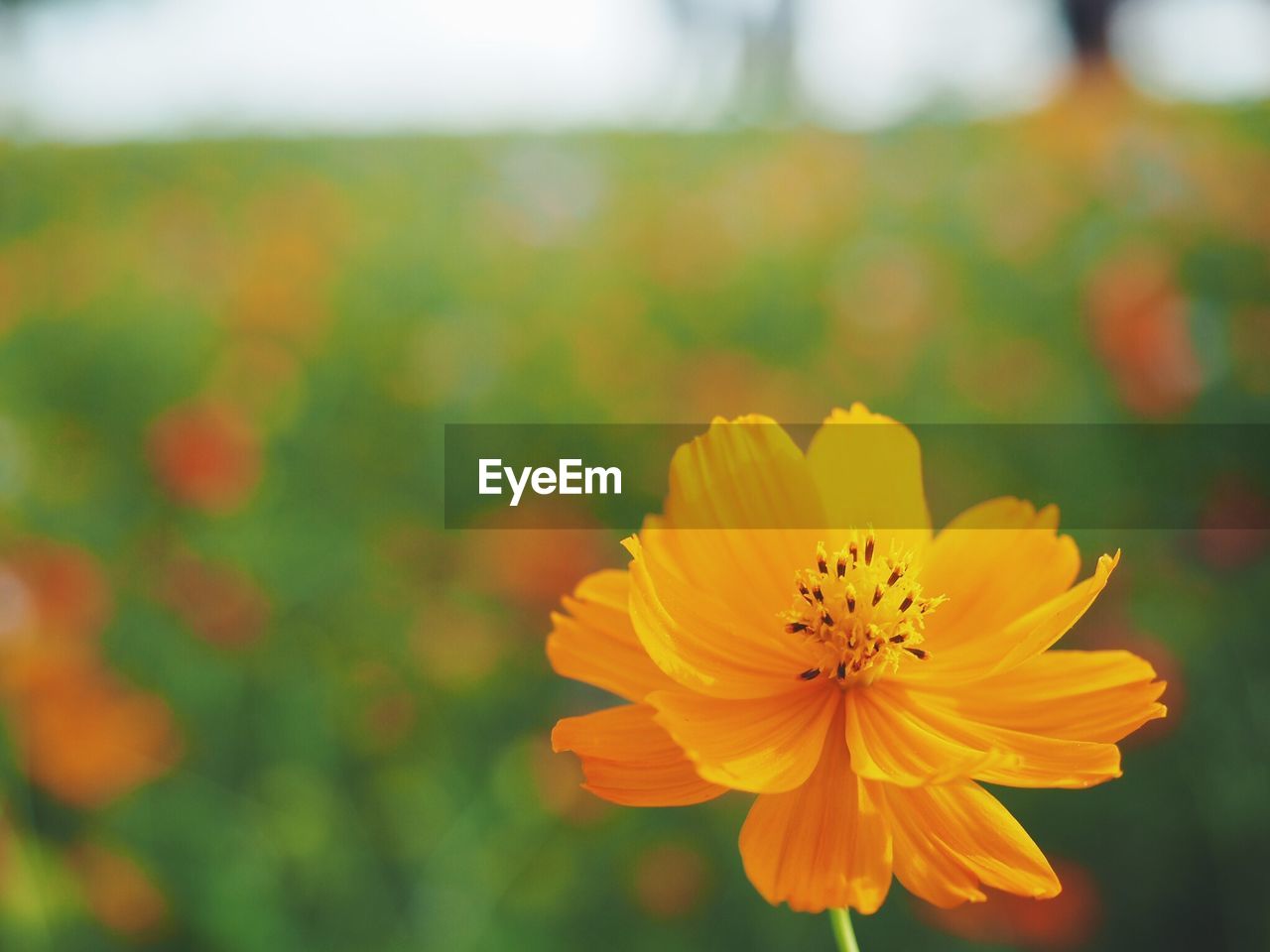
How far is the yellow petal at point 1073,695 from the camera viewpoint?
16.1 inches

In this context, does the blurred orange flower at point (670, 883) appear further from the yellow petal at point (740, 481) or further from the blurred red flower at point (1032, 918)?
the yellow petal at point (740, 481)

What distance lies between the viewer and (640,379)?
1750 millimetres

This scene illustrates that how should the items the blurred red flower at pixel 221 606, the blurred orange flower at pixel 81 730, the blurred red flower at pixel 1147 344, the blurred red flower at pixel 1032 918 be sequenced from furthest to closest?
the blurred red flower at pixel 1147 344
the blurred red flower at pixel 221 606
the blurred orange flower at pixel 81 730
the blurred red flower at pixel 1032 918

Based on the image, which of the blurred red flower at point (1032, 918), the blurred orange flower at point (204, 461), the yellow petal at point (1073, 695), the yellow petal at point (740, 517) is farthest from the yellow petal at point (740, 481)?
the blurred orange flower at point (204, 461)

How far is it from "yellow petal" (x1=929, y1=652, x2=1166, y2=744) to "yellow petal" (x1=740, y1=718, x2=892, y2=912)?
0.24 ft

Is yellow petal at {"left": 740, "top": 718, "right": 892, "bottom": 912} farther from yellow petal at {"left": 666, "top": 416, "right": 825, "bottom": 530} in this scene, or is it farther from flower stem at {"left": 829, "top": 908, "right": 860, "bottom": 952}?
yellow petal at {"left": 666, "top": 416, "right": 825, "bottom": 530}

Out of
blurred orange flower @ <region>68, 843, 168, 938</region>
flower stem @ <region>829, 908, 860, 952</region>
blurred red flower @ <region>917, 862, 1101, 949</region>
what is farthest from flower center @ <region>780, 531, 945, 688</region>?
blurred orange flower @ <region>68, 843, 168, 938</region>

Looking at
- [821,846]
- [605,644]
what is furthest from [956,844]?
[605,644]

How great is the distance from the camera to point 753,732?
429 mm

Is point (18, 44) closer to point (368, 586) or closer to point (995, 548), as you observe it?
point (368, 586)

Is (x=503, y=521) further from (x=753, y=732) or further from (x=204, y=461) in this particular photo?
(x=753, y=732)

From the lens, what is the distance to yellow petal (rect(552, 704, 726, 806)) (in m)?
0.37

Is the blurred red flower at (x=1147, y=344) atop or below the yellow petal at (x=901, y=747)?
atop

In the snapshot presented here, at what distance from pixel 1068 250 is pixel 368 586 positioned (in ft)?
4.53
